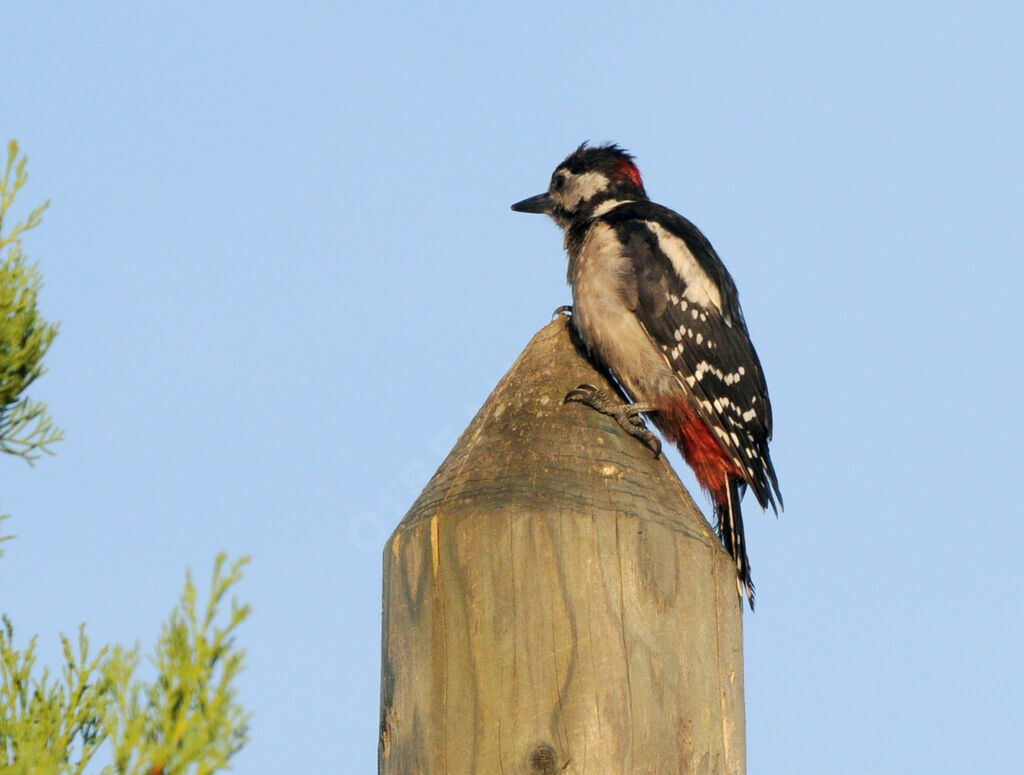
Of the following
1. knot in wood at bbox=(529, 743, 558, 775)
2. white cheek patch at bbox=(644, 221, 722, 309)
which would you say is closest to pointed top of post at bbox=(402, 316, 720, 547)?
knot in wood at bbox=(529, 743, 558, 775)

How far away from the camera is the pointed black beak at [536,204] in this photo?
586 cm

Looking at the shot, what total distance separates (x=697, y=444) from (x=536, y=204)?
178 cm

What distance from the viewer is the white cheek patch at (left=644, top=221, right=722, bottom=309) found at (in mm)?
4875

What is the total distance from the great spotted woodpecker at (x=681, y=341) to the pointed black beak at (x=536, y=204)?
0.53 metres

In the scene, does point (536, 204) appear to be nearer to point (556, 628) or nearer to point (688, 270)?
point (688, 270)

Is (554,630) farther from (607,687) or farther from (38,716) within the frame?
(38,716)

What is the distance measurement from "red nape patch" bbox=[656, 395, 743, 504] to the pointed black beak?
1605 millimetres

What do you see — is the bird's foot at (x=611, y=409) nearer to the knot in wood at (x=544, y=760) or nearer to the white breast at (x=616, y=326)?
the knot in wood at (x=544, y=760)

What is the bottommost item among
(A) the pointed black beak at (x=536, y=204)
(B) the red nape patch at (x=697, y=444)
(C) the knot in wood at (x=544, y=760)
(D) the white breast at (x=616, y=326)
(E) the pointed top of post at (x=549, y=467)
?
(C) the knot in wood at (x=544, y=760)

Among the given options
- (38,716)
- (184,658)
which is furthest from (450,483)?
(184,658)

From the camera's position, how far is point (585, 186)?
5.80 meters

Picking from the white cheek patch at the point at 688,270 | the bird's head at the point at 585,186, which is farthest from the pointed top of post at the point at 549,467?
the bird's head at the point at 585,186

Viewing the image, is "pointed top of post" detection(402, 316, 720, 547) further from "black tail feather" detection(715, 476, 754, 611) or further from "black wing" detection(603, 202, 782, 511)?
"black wing" detection(603, 202, 782, 511)

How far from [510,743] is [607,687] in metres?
0.18
